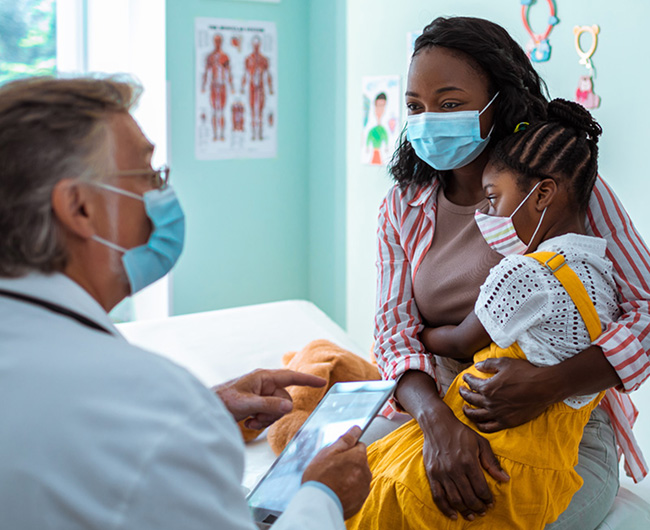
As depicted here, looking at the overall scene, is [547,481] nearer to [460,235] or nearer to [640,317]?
[640,317]

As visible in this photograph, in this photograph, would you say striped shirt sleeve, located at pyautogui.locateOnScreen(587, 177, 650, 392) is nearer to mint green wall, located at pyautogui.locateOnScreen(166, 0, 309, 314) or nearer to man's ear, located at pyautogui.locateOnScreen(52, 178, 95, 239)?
man's ear, located at pyautogui.locateOnScreen(52, 178, 95, 239)

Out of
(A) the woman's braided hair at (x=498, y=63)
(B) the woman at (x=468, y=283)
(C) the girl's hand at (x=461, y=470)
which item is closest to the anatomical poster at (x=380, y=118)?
(B) the woman at (x=468, y=283)

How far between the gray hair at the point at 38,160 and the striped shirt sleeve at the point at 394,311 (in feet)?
2.96

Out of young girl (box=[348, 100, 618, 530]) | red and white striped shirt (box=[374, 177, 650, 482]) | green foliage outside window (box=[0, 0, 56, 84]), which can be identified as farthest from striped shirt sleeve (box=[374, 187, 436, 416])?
green foliage outside window (box=[0, 0, 56, 84])

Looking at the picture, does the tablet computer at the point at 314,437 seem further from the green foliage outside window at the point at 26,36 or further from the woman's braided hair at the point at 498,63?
the green foliage outside window at the point at 26,36

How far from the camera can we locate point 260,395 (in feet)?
4.09

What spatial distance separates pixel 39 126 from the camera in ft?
2.55

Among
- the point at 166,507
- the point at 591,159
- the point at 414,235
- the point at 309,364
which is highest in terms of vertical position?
the point at 591,159

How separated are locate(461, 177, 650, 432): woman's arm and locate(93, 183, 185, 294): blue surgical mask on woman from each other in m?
0.64

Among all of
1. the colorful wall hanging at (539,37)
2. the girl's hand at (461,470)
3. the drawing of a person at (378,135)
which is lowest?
the girl's hand at (461,470)

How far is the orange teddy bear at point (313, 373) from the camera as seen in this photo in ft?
5.83

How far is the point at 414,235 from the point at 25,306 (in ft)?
3.48

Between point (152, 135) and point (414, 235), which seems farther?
point (152, 135)

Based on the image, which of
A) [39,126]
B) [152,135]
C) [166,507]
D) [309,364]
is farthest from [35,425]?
[152,135]
